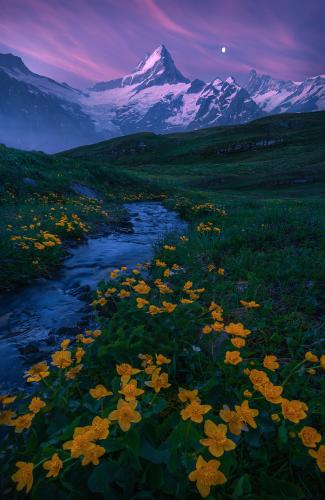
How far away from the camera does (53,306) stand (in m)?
6.33

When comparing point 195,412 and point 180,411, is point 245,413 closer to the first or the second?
point 195,412

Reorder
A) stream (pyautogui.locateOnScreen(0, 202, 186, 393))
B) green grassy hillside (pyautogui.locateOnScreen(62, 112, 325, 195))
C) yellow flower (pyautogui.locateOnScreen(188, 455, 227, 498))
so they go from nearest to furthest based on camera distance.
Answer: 1. yellow flower (pyautogui.locateOnScreen(188, 455, 227, 498))
2. stream (pyautogui.locateOnScreen(0, 202, 186, 393))
3. green grassy hillside (pyautogui.locateOnScreen(62, 112, 325, 195))

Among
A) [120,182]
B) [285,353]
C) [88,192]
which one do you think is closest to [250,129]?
[120,182]

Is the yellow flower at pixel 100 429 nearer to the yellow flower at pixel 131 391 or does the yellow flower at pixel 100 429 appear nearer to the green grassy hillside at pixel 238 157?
the yellow flower at pixel 131 391

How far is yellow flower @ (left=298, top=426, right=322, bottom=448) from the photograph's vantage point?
2.09 m

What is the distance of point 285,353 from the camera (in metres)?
4.13

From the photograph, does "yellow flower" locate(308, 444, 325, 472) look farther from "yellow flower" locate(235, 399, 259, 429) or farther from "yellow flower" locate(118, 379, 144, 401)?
"yellow flower" locate(118, 379, 144, 401)

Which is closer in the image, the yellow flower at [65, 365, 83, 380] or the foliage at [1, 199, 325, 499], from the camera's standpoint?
the foliage at [1, 199, 325, 499]

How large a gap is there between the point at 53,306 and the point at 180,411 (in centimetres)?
431

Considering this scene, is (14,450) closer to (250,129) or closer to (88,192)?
(88,192)

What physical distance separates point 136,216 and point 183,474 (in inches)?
649

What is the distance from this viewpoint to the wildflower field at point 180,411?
75.4 inches

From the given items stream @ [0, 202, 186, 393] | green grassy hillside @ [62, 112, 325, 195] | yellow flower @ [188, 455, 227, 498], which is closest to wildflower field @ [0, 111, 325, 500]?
yellow flower @ [188, 455, 227, 498]

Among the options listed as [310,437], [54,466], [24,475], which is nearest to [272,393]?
[310,437]
